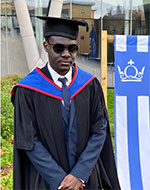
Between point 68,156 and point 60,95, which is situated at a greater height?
point 60,95

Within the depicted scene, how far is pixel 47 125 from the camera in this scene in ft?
5.88

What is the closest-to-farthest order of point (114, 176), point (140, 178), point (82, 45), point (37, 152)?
point (37, 152) → point (114, 176) → point (140, 178) → point (82, 45)

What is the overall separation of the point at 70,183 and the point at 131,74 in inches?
81.3

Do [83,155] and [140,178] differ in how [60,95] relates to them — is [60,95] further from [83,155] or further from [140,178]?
[140,178]

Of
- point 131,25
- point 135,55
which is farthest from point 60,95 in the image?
point 131,25

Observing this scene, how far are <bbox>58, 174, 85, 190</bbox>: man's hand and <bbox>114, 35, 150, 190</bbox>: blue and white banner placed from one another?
1.78m

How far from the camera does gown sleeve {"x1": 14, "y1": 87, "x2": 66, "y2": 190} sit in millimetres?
1757

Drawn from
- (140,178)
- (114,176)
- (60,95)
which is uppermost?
(60,95)

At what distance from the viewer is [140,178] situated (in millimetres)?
3398

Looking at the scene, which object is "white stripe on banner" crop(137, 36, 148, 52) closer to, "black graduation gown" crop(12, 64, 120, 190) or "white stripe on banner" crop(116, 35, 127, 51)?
"white stripe on banner" crop(116, 35, 127, 51)

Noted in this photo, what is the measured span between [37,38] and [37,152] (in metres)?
9.33

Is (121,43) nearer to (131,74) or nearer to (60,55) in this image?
(131,74)

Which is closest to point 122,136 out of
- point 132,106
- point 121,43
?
point 132,106

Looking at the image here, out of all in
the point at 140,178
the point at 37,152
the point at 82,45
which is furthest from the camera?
the point at 82,45
